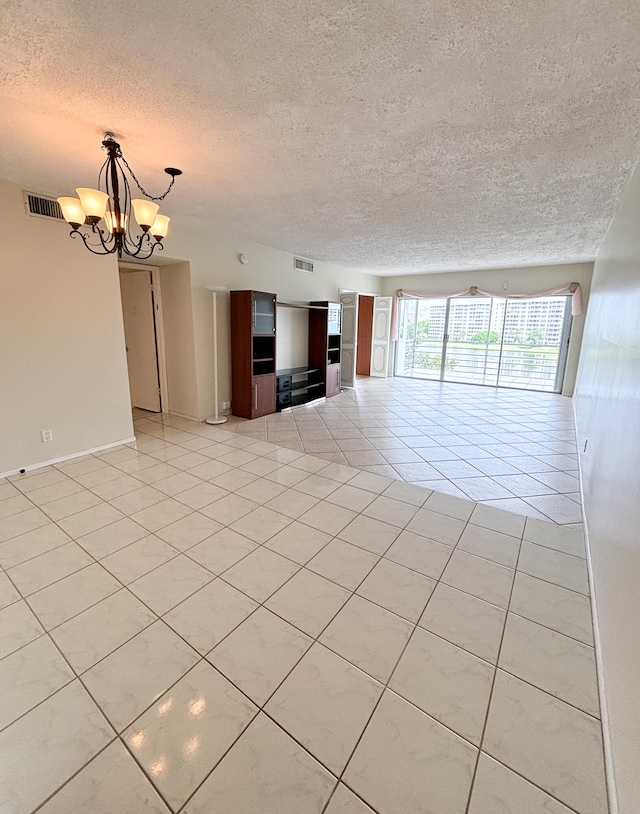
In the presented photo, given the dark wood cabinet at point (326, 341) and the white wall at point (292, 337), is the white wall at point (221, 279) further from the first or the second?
the dark wood cabinet at point (326, 341)

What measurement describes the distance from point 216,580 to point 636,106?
330 cm

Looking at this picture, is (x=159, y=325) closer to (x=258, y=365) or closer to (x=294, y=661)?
(x=258, y=365)

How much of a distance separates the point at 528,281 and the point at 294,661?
773cm

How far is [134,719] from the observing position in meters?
1.24

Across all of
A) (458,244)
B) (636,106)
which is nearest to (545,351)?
(458,244)

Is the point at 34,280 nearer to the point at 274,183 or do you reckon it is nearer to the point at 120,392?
the point at 120,392

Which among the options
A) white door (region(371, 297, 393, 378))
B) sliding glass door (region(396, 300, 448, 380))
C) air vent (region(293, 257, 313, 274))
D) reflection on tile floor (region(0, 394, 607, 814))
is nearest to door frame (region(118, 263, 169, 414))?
air vent (region(293, 257, 313, 274))

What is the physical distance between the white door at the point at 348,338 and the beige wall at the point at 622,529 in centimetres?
516

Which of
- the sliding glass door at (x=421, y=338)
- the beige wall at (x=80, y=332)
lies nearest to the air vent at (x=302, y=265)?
the beige wall at (x=80, y=332)

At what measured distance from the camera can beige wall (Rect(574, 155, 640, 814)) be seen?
1.05m

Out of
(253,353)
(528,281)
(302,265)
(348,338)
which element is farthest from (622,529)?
(528,281)

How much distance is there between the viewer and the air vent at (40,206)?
300 centimetres

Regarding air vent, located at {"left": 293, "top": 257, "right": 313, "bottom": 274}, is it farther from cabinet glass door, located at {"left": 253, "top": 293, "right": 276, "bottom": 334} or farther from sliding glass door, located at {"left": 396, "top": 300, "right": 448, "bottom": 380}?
sliding glass door, located at {"left": 396, "top": 300, "right": 448, "bottom": 380}

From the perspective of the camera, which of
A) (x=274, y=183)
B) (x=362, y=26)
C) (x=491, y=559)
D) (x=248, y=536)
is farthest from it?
(x=274, y=183)
